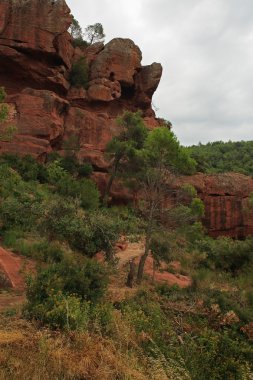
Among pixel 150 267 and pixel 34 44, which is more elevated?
pixel 34 44

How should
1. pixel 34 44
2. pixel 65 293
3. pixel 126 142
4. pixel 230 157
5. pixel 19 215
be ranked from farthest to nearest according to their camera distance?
pixel 230 157 < pixel 34 44 < pixel 126 142 < pixel 19 215 < pixel 65 293

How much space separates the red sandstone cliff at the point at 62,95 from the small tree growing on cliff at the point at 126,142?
1.99 m

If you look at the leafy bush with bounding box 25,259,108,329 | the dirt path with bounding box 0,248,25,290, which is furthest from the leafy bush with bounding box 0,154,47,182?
the leafy bush with bounding box 25,259,108,329

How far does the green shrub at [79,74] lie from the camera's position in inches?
1380

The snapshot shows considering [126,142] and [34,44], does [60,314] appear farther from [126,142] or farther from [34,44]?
[34,44]

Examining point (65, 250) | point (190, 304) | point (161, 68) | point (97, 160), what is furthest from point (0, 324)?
point (161, 68)

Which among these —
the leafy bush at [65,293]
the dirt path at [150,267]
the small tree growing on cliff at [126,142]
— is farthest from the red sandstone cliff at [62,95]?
the leafy bush at [65,293]

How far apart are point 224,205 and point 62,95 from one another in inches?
710

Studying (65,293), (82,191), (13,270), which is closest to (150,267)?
(82,191)

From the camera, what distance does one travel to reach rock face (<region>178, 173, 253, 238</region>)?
3322 centimetres

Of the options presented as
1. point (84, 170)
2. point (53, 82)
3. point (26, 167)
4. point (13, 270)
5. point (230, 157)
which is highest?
point (53, 82)

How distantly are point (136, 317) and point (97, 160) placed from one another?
24116mm

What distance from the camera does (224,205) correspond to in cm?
3359

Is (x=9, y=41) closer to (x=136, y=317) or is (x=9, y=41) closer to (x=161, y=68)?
(x=161, y=68)
